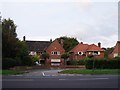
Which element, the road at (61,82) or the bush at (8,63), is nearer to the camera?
the road at (61,82)

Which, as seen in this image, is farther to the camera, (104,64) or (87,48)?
(87,48)

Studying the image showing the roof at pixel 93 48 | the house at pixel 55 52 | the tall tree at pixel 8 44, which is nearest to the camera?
the tall tree at pixel 8 44

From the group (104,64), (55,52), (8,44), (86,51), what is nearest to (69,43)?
(86,51)

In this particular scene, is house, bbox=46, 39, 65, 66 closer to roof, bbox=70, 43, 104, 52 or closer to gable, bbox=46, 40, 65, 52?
gable, bbox=46, 40, 65, 52

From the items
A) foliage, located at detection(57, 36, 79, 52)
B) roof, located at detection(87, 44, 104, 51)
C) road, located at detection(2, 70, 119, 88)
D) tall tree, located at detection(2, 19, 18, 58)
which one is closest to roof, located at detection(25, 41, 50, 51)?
foliage, located at detection(57, 36, 79, 52)

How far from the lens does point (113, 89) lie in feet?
57.7

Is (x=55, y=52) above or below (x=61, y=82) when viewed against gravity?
above

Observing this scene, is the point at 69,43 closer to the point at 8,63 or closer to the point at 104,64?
the point at 104,64

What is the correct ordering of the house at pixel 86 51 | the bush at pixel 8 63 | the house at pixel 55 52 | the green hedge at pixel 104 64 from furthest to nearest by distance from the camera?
the house at pixel 86 51 < the house at pixel 55 52 < the green hedge at pixel 104 64 < the bush at pixel 8 63

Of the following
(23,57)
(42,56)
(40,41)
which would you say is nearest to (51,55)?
(42,56)

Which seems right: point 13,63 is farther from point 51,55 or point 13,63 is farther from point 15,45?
point 51,55

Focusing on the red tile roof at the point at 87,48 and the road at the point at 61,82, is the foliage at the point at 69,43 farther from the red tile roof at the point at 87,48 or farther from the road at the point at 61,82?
the road at the point at 61,82

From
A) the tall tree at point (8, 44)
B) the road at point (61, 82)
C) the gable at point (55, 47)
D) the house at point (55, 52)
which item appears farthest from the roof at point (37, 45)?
the road at point (61, 82)

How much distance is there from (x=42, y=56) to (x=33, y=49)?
13.2 metres
